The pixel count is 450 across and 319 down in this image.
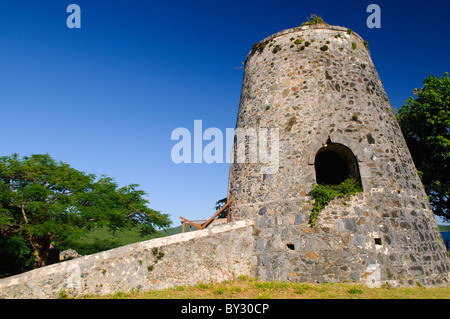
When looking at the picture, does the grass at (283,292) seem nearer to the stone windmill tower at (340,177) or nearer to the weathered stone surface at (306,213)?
the weathered stone surface at (306,213)

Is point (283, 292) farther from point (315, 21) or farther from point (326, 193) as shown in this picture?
point (315, 21)

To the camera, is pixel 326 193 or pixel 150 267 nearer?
pixel 150 267

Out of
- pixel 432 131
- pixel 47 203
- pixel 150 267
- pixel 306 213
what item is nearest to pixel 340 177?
pixel 306 213

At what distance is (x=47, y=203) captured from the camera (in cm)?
1336

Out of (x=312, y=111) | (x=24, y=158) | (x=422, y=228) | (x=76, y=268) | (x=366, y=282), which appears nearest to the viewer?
(x=76, y=268)

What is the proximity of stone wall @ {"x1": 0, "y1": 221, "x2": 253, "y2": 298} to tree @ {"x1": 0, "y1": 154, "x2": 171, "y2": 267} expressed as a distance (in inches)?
267

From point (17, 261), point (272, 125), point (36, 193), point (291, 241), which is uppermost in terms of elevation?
point (272, 125)

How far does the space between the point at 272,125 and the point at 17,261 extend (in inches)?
634

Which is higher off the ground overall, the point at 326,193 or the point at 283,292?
the point at 326,193

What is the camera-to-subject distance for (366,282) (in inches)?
307

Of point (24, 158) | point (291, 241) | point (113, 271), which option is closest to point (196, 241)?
point (113, 271)

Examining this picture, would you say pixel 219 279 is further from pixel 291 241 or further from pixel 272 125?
pixel 272 125

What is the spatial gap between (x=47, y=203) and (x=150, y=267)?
28.7 feet

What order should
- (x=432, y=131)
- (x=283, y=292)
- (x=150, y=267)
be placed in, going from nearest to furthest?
(x=283, y=292), (x=150, y=267), (x=432, y=131)
